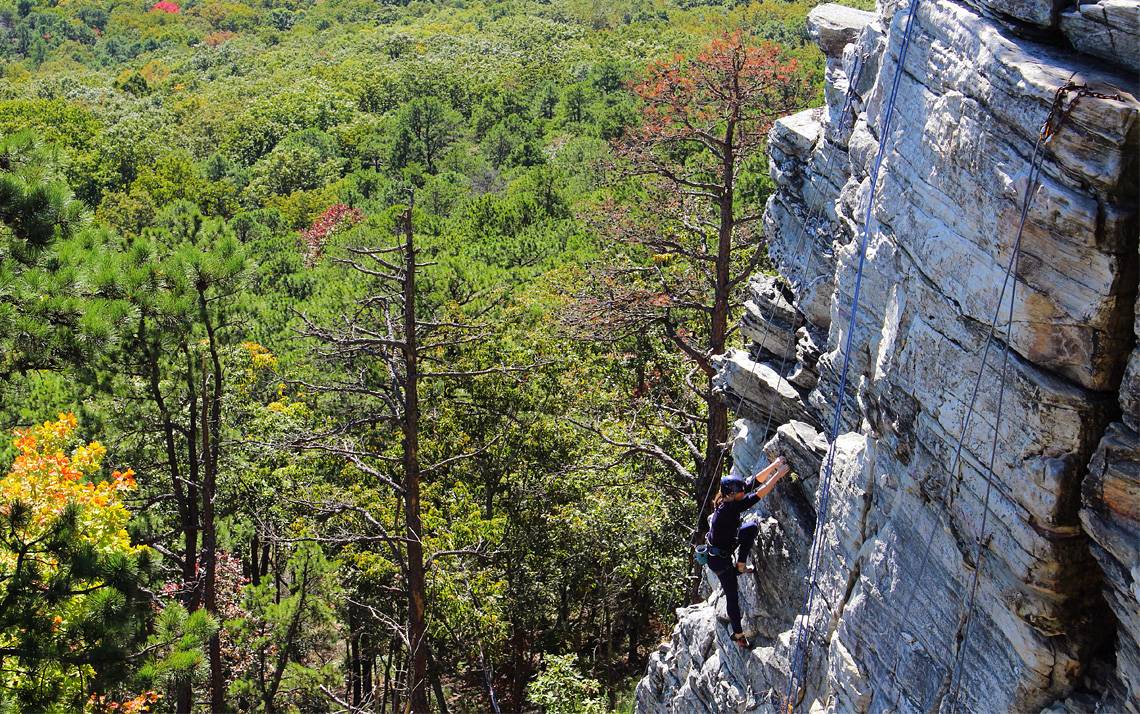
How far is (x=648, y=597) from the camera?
62.3ft

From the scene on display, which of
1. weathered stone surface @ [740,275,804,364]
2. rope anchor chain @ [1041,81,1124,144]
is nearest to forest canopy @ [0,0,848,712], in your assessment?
weathered stone surface @ [740,275,804,364]

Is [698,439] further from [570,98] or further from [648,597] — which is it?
[570,98]

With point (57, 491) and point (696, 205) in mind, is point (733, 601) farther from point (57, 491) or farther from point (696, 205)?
point (696, 205)

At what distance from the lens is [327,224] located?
4547 centimetres

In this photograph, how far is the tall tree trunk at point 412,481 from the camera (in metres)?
10.9

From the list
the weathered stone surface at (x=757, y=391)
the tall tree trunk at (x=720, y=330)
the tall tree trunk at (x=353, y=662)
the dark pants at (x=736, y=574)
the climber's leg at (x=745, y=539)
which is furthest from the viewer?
the tall tree trunk at (x=353, y=662)

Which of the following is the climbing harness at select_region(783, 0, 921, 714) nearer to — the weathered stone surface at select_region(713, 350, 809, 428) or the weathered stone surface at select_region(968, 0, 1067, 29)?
the weathered stone surface at select_region(968, 0, 1067, 29)

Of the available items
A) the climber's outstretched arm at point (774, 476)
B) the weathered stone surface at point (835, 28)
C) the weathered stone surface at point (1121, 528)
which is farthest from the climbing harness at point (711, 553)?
the weathered stone surface at point (835, 28)

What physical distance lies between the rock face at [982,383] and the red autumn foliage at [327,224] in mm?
34458

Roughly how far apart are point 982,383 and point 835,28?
4.99m

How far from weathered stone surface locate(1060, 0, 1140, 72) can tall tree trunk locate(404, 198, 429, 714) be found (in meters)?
6.97

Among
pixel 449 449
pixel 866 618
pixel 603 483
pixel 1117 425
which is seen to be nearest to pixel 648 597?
pixel 603 483

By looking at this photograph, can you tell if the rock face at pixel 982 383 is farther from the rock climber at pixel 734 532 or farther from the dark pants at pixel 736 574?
the dark pants at pixel 736 574

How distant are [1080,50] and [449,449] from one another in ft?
43.7
